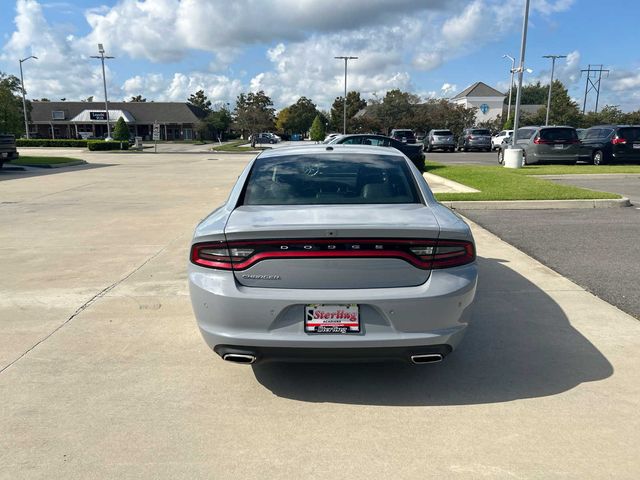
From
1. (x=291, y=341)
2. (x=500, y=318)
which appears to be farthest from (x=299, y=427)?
(x=500, y=318)

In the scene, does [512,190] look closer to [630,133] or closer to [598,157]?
[598,157]

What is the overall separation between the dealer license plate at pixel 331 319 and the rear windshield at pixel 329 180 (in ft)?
3.38

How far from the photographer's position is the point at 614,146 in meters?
21.7

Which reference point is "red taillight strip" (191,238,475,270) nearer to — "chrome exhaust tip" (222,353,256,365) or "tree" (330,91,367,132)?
"chrome exhaust tip" (222,353,256,365)

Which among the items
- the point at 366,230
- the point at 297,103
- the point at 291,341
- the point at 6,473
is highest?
the point at 297,103

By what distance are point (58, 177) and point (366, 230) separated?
20.5m

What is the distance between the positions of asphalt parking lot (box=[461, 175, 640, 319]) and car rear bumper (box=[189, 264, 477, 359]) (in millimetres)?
2810

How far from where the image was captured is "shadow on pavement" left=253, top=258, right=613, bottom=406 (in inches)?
139

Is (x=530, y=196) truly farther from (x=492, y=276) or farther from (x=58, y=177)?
(x=58, y=177)

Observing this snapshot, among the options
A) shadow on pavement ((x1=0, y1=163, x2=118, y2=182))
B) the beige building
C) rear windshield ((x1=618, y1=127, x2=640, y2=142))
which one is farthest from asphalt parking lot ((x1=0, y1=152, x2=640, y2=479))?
the beige building

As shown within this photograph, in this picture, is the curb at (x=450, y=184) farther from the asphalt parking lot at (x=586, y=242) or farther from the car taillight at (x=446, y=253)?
the car taillight at (x=446, y=253)

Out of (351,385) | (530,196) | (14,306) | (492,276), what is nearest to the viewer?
(351,385)

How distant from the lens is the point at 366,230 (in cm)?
317

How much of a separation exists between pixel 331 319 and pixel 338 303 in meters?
0.12
